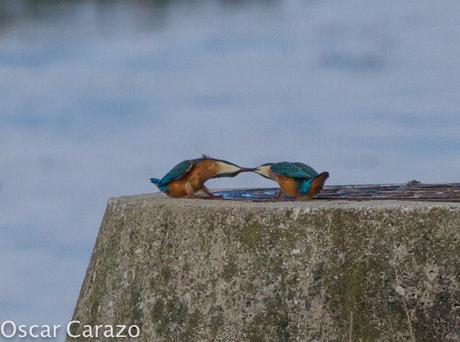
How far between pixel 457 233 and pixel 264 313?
119 centimetres

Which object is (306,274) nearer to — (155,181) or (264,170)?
(264,170)

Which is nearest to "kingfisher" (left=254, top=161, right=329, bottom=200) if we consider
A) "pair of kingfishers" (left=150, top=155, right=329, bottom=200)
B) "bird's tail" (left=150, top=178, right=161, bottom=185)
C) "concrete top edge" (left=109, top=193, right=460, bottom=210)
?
"pair of kingfishers" (left=150, top=155, right=329, bottom=200)

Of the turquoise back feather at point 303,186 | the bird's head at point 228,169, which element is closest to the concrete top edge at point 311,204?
the turquoise back feather at point 303,186

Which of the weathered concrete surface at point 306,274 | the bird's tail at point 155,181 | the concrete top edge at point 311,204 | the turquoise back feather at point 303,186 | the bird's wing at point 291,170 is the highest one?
the bird's wing at point 291,170

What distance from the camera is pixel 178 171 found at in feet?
24.0

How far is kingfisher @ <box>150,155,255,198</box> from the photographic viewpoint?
721 cm

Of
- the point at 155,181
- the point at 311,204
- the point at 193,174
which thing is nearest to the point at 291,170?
the point at 311,204

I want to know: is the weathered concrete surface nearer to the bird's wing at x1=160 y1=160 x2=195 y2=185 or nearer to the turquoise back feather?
the turquoise back feather

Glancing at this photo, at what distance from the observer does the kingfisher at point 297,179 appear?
7031 mm

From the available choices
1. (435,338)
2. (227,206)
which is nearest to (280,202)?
(227,206)

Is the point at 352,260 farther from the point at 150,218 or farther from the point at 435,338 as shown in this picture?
the point at 150,218

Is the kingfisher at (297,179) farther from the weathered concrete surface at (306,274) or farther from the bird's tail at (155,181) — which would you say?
the bird's tail at (155,181)

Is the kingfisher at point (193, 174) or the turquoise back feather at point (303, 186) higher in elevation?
the kingfisher at point (193, 174)

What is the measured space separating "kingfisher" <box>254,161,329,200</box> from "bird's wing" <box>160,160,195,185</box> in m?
0.52
